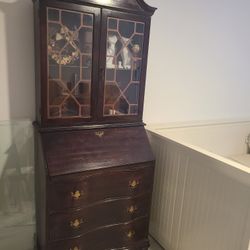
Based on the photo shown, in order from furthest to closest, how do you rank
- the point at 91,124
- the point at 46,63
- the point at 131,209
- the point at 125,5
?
1. the point at 131,209
2. the point at 91,124
3. the point at 125,5
4. the point at 46,63

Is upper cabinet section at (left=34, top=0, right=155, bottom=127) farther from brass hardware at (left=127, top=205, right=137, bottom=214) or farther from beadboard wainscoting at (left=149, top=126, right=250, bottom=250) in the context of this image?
brass hardware at (left=127, top=205, right=137, bottom=214)

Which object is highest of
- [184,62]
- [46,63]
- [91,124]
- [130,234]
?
[184,62]

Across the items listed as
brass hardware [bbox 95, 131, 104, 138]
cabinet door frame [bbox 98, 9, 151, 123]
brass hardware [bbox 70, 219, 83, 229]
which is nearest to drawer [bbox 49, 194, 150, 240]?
brass hardware [bbox 70, 219, 83, 229]

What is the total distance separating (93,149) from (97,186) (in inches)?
9.7

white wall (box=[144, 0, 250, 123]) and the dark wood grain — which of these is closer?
the dark wood grain

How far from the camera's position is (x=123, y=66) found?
73.6 inches

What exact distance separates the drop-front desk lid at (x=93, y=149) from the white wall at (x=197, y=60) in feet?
1.81

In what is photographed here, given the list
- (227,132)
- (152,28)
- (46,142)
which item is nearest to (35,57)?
(46,142)

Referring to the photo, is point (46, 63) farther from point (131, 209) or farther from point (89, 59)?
point (131, 209)

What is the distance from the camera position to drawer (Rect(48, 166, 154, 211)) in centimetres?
162

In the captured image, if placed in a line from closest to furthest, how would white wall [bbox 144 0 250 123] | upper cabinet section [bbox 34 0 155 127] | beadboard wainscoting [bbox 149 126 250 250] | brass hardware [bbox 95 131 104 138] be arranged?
beadboard wainscoting [bbox 149 126 250 250] < upper cabinet section [bbox 34 0 155 127] < brass hardware [bbox 95 131 104 138] < white wall [bbox 144 0 250 123]

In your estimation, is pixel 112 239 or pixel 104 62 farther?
pixel 112 239

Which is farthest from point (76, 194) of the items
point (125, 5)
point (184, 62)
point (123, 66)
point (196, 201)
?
point (184, 62)

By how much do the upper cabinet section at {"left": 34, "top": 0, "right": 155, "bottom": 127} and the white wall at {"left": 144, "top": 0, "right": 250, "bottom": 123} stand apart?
0.45 meters
